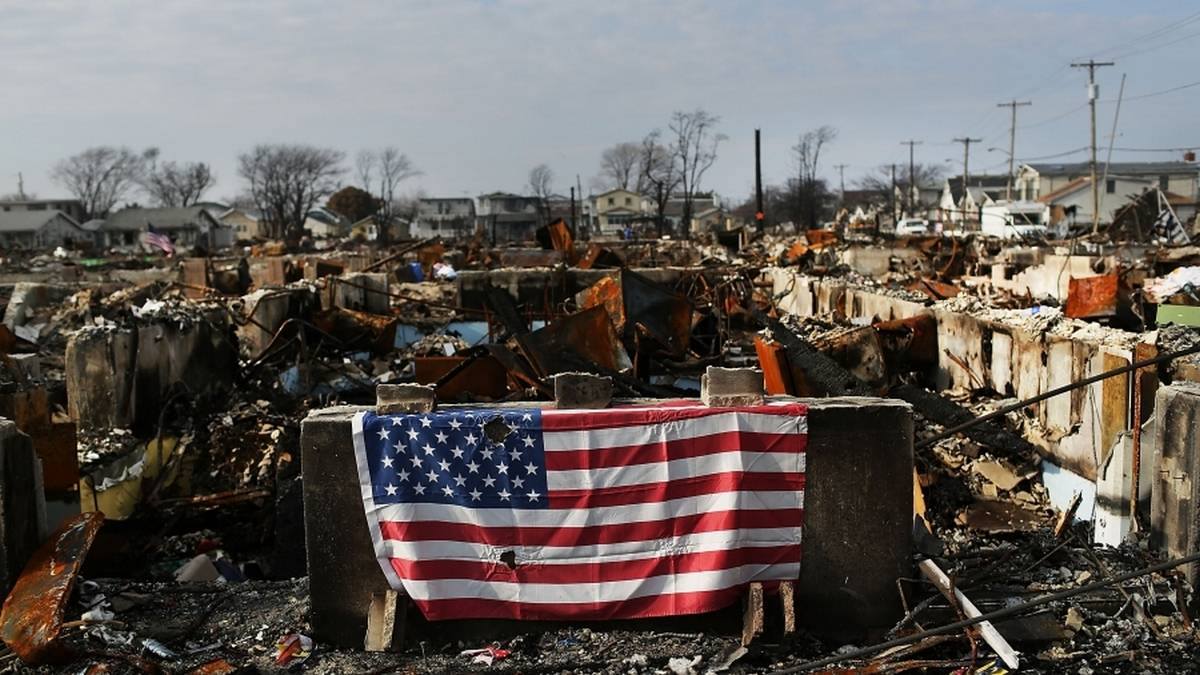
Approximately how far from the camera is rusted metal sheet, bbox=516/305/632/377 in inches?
402

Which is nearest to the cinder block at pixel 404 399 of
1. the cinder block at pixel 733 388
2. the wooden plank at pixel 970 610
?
the cinder block at pixel 733 388

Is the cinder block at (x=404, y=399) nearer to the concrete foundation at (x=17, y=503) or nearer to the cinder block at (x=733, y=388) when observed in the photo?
the cinder block at (x=733, y=388)

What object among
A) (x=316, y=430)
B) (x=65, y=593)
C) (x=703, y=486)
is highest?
(x=316, y=430)

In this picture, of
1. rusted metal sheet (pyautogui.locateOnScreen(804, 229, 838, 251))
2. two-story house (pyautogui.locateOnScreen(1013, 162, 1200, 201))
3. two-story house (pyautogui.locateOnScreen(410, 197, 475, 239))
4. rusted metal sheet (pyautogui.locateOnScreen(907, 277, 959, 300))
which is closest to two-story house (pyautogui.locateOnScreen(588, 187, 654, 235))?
two-story house (pyautogui.locateOnScreen(410, 197, 475, 239))

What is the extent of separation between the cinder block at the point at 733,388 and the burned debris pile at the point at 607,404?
0.11ft

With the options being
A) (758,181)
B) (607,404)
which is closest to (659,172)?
(758,181)

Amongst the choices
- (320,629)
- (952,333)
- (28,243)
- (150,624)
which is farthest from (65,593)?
(28,243)

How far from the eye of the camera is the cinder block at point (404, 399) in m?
4.73

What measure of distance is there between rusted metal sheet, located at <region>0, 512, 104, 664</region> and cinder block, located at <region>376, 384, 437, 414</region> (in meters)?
1.73

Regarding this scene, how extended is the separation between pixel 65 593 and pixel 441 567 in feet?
5.87

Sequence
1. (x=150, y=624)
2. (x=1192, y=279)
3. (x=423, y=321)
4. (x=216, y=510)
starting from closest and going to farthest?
(x=150, y=624) → (x=216, y=510) → (x=1192, y=279) → (x=423, y=321)

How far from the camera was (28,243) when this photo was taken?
235ft

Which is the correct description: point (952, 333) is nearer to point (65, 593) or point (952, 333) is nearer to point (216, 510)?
point (216, 510)

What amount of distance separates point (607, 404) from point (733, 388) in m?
0.62
